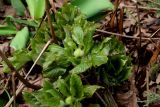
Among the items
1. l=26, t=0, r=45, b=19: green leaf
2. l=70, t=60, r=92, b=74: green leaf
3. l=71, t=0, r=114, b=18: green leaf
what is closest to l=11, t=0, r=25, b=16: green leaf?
l=26, t=0, r=45, b=19: green leaf

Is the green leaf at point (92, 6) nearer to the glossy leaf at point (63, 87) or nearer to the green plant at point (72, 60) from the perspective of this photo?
the green plant at point (72, 60)

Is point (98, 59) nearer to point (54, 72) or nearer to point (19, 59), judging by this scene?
point (54, 72)

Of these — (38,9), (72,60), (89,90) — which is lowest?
(89,90)

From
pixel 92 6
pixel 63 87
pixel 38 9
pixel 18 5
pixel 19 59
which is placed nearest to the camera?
pixel 63 87

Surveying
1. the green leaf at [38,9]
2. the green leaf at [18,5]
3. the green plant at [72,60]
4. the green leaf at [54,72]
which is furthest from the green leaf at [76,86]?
the green leaf at [18,5]

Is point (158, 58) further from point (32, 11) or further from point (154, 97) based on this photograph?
point (32, 11)

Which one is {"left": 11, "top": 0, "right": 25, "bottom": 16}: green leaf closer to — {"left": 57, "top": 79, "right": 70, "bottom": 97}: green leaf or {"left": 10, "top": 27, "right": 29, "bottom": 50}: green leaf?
{"left": 10, "top": 27, "right": 29, "bottom": 50}: green leaf

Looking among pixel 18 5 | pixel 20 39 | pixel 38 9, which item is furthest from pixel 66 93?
pixel 18 5
